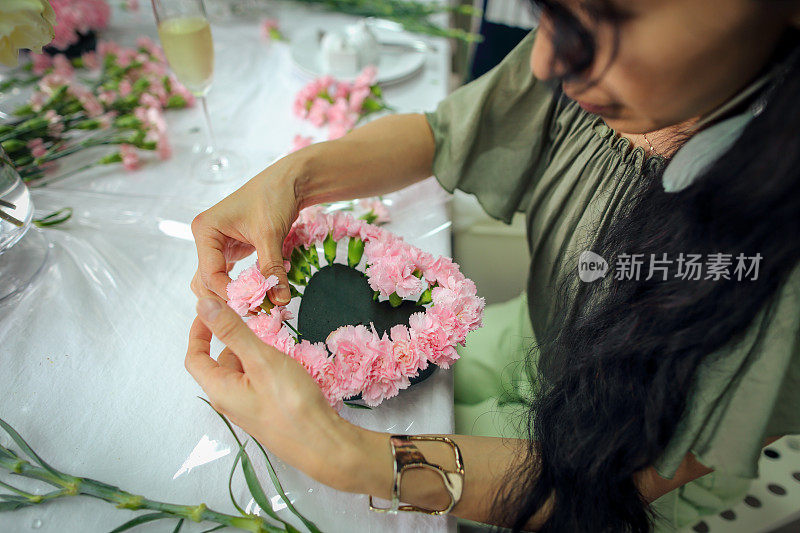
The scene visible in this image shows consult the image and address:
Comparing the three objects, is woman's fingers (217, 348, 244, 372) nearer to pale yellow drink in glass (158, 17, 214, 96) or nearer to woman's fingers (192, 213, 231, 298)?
woman's fingers (192, 213, 231, 298)

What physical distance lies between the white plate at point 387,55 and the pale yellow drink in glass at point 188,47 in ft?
1.20

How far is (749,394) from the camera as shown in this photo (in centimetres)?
49

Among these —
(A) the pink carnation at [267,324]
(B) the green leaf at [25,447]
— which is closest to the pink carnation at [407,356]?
(A) the pink carnation at [267,324]

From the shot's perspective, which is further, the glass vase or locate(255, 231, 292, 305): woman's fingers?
the glass vase

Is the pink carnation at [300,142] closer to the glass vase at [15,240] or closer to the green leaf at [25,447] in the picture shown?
the glass vase at [15,240]

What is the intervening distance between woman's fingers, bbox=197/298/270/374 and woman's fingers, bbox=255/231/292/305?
0.10 m

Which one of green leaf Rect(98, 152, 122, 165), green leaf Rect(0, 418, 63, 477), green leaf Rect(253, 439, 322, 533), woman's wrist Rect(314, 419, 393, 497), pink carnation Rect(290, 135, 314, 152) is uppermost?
pink carnation Rect(290, 135, 314, 152)

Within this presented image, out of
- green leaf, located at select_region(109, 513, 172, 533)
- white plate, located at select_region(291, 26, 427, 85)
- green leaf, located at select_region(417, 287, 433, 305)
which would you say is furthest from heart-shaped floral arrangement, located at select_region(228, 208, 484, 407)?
white plate, located at select_region(291, 26, 427, 85)

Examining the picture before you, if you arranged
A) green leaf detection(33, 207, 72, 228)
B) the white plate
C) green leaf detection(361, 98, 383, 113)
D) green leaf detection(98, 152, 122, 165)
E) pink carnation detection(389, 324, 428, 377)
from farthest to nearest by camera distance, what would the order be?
1. the white plate
2. green leaf detection(361, 98, 383, 113)
3. green leaf detection(98, 152, 122, 165)
4. green leaf detection(33, 207, 72, 228)
5. pink carnation detection(389, 324, 428, 377)

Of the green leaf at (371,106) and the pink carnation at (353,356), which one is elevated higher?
the green leaf at (371,106)

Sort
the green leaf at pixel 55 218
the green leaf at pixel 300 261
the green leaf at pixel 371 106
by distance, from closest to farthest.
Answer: the green leaf at pixel 300 261 → the green leaf at pixel 55 218 → the green leaf at pixel 371 106

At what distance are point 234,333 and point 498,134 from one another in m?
0.63

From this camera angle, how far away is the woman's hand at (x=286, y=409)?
0.51 metres

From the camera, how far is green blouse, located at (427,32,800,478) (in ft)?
1.61
